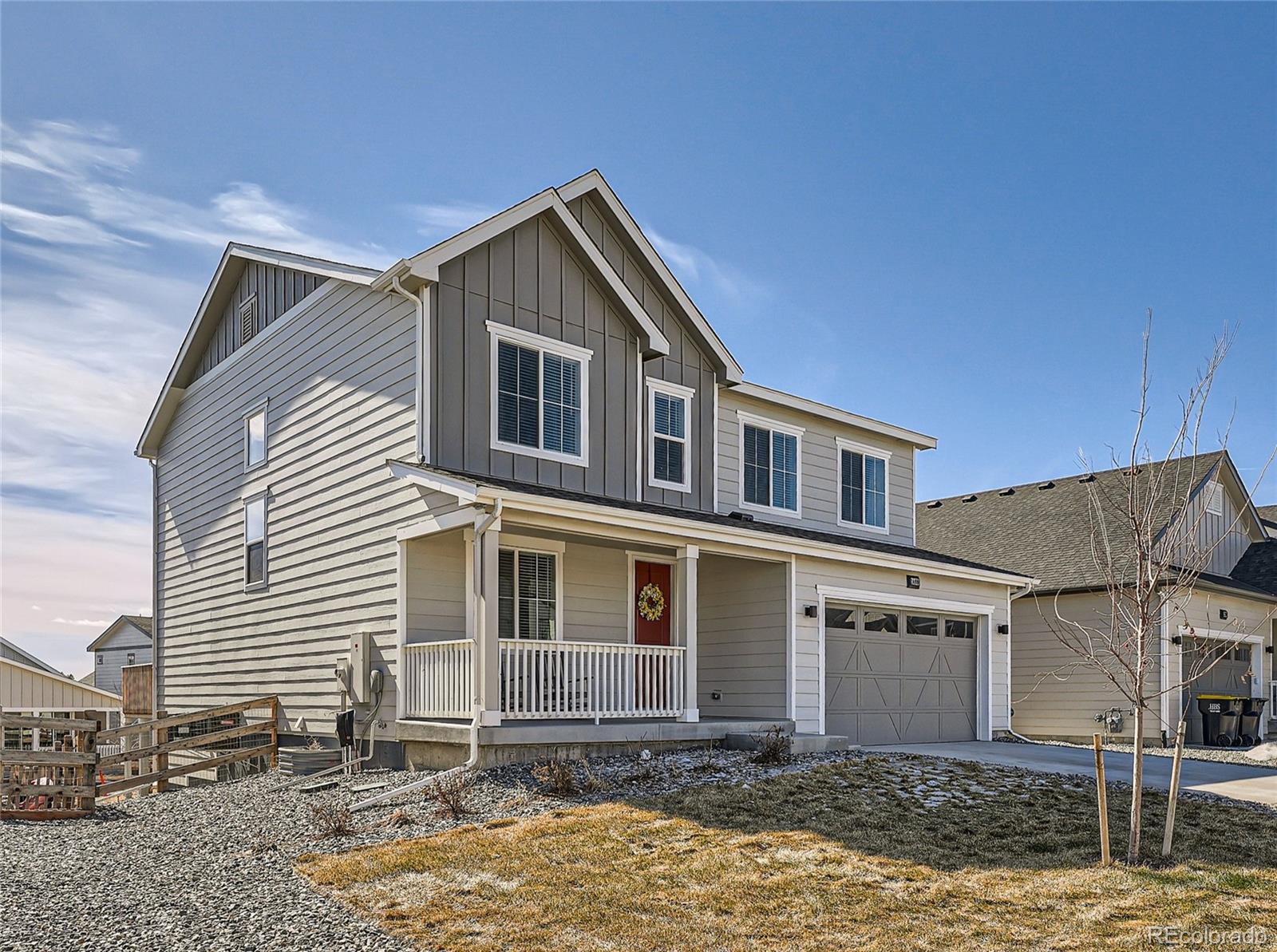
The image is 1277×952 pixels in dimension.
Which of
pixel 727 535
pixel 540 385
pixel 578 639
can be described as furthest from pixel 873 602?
pixel 540 385

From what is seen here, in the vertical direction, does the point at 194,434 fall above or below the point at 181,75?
below

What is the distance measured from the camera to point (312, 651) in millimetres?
14867

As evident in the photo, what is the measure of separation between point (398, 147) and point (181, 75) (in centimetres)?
267

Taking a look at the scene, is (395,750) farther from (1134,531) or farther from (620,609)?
(1134,531)

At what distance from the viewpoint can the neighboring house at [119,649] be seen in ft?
130

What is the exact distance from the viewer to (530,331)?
14242mm

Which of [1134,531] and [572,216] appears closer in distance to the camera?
[1134,531]

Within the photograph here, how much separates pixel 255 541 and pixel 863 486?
35.0 feet

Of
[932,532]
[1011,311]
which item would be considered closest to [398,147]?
[1011,311]

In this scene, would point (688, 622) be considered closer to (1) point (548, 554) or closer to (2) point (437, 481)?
(1) point (548, 554)

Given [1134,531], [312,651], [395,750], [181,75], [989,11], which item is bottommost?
[395,750]

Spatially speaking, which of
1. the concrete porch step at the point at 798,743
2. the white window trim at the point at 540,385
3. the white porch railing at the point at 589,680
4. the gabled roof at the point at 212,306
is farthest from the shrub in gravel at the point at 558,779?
the gabled roof at the point at 212,306

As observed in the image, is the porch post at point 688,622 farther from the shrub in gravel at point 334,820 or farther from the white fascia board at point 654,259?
the shrub in gravel at point 334,820

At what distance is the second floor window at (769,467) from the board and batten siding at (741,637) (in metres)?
1.79
